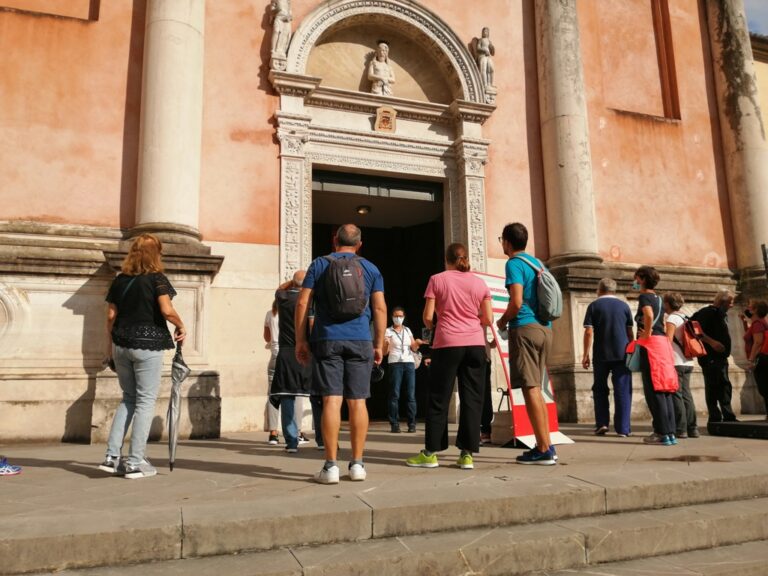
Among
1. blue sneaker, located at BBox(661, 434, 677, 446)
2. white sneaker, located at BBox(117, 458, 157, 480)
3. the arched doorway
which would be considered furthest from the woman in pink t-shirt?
the arched doorway

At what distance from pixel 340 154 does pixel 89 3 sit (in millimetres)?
4020

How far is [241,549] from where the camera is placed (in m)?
3.11

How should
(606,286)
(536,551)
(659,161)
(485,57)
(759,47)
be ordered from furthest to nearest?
1. (759,47)
2. (659,161)
3. (485,57)
4. (606,286)
5. (536,551)

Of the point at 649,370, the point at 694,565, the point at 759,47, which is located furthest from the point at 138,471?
the point at 759,47

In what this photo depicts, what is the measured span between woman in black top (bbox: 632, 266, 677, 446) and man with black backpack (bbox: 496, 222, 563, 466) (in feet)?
5.42

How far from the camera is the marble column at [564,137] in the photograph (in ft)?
33.7

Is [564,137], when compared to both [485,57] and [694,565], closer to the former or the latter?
[485,57]

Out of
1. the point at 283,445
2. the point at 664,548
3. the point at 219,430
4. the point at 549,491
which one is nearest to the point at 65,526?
the point at 549,491

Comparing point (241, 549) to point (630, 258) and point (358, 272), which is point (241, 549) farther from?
point (630, 258)

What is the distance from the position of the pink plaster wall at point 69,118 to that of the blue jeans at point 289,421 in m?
3.76

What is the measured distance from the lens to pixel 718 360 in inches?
301

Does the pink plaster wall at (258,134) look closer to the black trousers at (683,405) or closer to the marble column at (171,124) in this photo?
the marble column at (171,124)

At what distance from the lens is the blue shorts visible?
427 cm

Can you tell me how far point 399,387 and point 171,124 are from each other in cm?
464
